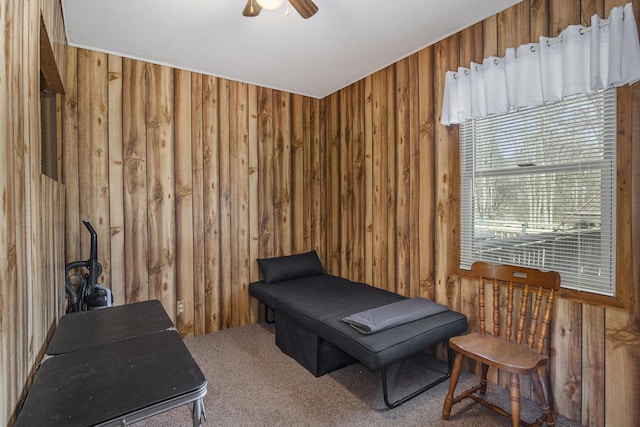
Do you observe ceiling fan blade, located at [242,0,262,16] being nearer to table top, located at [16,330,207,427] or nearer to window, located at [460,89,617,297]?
window, located at [460,89,617,297]

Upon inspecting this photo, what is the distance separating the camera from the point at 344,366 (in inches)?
102

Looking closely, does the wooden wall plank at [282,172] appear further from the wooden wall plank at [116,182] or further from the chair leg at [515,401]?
the chair leg at [515,401]

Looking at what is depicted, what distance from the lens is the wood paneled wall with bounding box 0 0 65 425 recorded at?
959mm

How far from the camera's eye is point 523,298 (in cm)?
195

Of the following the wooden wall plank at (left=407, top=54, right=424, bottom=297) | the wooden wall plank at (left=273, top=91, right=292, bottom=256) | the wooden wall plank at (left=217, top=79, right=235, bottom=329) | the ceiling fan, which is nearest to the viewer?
the ceiling fan

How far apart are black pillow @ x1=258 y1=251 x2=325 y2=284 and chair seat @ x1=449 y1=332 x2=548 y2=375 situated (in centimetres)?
189

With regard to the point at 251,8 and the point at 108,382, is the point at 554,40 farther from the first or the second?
the point at 108,382

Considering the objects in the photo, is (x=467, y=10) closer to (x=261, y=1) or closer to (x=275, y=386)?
(x=261, y=1)

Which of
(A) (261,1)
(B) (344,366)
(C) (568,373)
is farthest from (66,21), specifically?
(C) (568,373)

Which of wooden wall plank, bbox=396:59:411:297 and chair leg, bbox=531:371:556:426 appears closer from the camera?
chair leg, bbox=531:371:556:426

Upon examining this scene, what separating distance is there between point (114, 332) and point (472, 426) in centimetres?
205

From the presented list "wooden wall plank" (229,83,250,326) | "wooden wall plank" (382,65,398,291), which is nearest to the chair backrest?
"wooden wall plank" (382,65,398,291)

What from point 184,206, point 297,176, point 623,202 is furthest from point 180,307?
point 623,202

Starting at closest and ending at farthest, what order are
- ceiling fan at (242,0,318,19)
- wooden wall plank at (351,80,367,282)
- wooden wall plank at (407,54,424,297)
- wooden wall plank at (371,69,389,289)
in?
ceiling fan at (242,0,318,19), wooden wall plank at (407,54,424,297), wooden wall plank at (371,69,389,289), wooden wall plank at (351,80,367,282)
